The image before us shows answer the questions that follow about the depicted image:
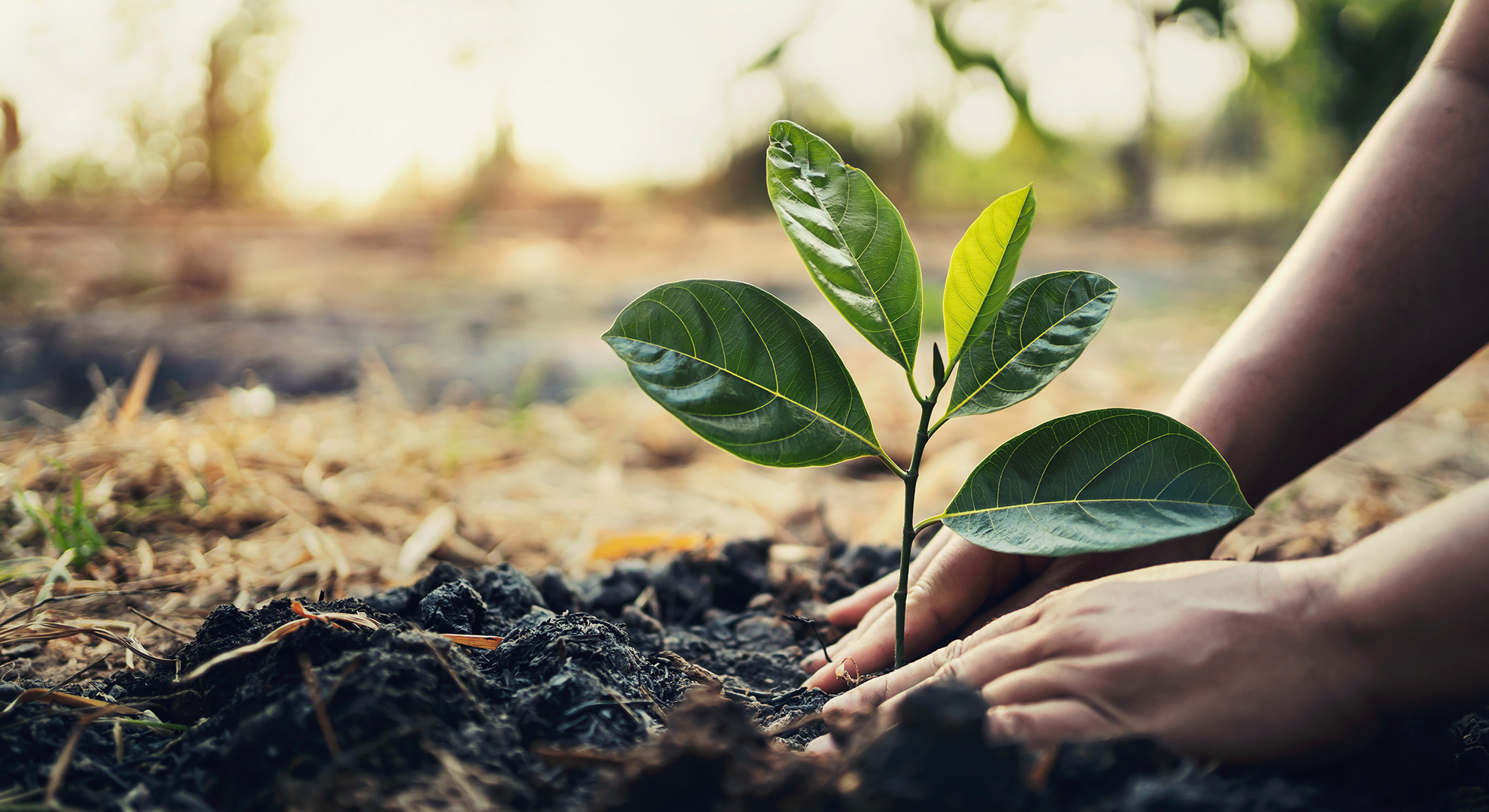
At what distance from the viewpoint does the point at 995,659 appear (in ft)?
2.25

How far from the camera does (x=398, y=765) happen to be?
59 cm

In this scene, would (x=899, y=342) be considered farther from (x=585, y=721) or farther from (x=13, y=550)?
(x=13, y=550)

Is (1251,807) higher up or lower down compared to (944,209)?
lower down

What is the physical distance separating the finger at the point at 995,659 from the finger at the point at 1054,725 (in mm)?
51

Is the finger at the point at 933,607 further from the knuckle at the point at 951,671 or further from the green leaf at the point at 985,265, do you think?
the green leaf at the point at 985,265

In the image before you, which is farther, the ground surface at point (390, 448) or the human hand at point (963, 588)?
the ground surface at point (390, 448)

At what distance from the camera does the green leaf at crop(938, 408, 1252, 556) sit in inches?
25.3

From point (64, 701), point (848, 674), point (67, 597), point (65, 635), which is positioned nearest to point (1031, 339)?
point (848, 674)

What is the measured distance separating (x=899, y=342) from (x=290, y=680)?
0.62 metres

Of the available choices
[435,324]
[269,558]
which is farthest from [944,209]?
[269,558]

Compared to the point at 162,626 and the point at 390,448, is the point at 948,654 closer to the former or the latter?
the point at 162,626

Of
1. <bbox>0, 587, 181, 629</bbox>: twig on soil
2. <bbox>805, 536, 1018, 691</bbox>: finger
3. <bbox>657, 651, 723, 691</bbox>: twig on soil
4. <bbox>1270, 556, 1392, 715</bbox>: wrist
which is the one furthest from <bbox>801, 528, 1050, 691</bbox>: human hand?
<bbox>0, 587, 181, 629</bbox>: twig on soil

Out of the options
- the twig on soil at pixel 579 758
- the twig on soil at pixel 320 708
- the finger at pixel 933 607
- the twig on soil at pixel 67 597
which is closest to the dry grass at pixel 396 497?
the twig on soil at pixel 67 597

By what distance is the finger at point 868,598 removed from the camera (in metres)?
0.97
